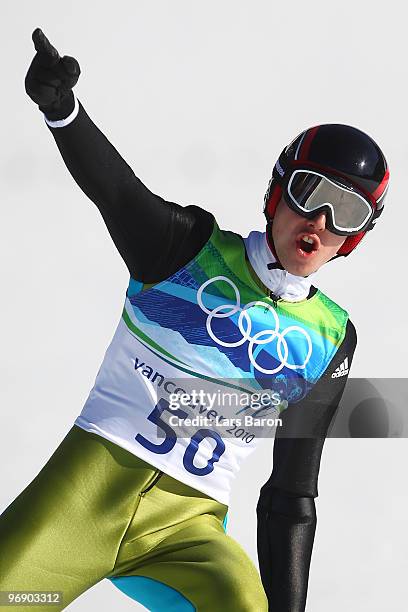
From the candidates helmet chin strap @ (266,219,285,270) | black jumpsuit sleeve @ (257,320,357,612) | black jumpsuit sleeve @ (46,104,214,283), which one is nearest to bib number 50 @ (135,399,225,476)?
black jumpsuit sleeve @ (257,320,357,612)

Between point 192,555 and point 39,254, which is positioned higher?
point 39,254

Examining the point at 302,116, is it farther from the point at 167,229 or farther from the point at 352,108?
the point at 167,229

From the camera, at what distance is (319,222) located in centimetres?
352

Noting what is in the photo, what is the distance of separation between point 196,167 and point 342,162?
10.2 feet

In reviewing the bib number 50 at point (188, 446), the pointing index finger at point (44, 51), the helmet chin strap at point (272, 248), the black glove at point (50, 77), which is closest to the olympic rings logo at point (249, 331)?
the helmet chin strap at point (272, 248)

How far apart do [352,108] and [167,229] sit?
3483 millimetres

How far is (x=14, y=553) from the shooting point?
3.35 meters

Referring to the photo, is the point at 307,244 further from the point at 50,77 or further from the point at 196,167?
the point at 196,167

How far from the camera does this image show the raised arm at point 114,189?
10.1 ft

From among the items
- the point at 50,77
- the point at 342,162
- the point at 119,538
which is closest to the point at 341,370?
the point at 342,162

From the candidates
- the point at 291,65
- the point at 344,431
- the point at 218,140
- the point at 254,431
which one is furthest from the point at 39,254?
the point at 254,431

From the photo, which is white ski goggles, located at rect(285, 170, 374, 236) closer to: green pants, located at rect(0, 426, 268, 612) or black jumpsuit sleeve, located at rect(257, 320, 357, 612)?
black jumpsuit sleeve, located at rect(257, 320, 357, 612)

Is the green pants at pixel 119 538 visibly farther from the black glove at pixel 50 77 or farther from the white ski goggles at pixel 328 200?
the black glove at pixel 50 77

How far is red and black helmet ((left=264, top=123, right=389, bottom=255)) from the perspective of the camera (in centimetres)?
351
